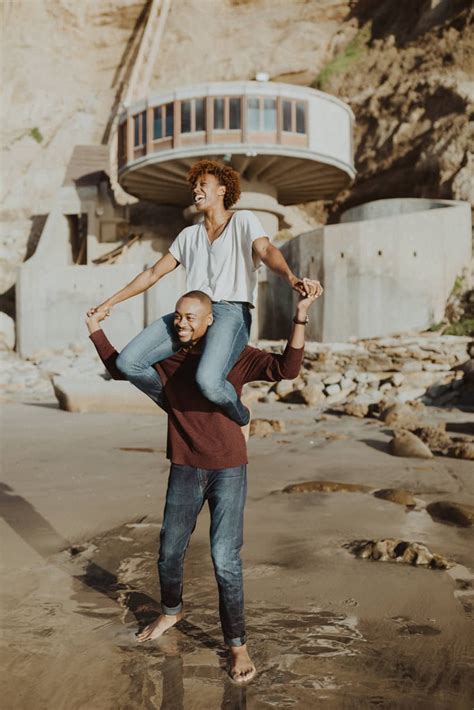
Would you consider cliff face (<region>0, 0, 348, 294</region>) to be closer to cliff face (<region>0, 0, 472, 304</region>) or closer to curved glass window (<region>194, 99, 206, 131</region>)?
cliff face (<region>0, 0, 472, 304</region>)

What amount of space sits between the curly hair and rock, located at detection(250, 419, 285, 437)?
18.7 ft

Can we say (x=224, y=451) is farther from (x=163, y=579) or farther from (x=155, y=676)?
(x=155, y=676)

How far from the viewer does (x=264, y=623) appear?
2965 mm

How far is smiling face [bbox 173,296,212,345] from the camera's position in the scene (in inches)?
105

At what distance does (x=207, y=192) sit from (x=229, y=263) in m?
0.35

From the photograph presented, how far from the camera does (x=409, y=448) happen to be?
7203 millimetres

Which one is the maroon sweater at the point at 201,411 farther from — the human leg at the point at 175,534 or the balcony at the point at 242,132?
the balcony at the point at 242,132

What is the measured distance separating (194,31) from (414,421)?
3524cm

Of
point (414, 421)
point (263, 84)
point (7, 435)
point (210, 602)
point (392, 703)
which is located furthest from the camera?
point (263, 84)

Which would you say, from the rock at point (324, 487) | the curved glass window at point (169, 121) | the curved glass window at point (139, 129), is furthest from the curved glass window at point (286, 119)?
the rock at point (324, 487)

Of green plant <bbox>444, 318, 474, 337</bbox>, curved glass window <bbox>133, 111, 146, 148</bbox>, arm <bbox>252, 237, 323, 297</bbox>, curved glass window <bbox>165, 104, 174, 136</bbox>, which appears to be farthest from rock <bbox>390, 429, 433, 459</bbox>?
curved glass window <bbox>133, 111, 146, 148</bbox>

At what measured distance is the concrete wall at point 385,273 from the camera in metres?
18.4

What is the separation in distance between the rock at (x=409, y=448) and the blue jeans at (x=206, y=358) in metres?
4.78

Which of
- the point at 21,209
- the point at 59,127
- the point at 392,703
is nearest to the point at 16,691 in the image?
the point at 392,703
